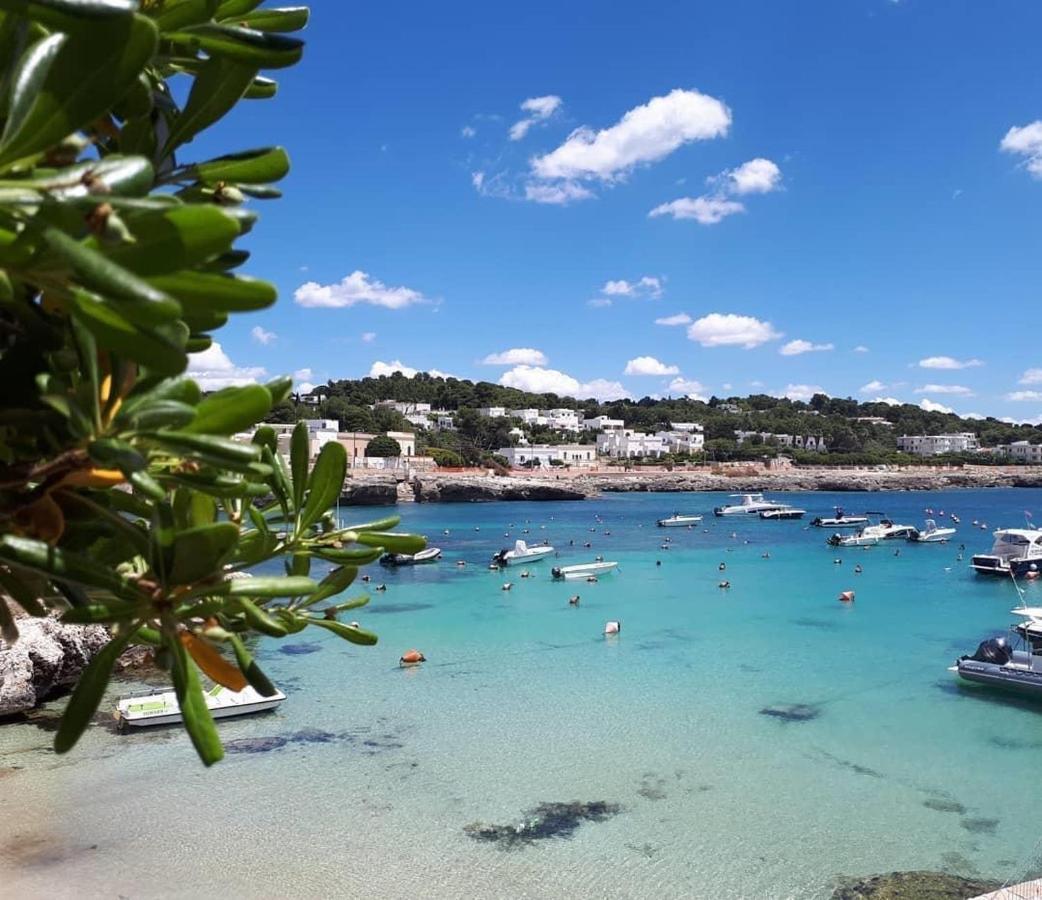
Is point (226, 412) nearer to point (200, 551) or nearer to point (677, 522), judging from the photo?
point (200, 551)

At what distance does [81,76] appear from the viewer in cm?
98

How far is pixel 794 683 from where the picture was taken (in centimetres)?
1827

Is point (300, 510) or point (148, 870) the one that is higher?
point (300, 510)

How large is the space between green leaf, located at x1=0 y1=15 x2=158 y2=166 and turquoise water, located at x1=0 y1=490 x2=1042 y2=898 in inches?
383

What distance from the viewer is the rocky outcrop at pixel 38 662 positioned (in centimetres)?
1378

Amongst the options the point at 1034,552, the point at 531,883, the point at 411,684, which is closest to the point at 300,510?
the point at 531,883

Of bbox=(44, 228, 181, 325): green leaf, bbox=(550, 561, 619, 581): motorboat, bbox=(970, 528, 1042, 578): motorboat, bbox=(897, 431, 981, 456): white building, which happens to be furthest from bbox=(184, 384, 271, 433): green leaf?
bbox=(897, 431, 981, 456): white building

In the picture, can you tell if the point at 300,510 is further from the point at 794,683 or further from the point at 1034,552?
the point at 1034,552

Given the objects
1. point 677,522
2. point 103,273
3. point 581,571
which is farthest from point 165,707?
point 677,522

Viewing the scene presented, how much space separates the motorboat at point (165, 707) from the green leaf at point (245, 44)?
1327 centimetres

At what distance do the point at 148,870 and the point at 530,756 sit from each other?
591 centimetres

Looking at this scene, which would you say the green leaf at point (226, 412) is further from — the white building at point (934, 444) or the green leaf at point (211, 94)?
the white building at point (934, 444)

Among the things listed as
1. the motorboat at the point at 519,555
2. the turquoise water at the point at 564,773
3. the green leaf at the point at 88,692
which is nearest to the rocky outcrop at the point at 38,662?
the turquoise water at the point at 564,773

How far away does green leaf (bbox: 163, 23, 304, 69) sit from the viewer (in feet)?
4.29
